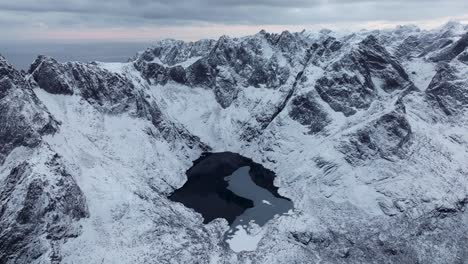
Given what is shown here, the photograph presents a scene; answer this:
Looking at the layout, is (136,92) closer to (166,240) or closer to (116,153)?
(116,153)

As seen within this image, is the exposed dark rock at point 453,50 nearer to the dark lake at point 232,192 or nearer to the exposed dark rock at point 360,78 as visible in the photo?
the exposed dark rock at point 360,78

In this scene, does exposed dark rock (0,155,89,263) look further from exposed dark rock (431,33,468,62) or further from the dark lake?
exposed dark rock (431,33,468,62)

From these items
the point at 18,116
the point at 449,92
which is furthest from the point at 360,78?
the point at 18,116

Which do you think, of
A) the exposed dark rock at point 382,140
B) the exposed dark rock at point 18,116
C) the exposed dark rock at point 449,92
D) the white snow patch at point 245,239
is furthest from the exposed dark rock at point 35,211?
the exposed dark rock at point 449,92

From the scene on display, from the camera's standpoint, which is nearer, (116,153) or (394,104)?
(116,153)

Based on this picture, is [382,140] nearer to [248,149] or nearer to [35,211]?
[248,149]

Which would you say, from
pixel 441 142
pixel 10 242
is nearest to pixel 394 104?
pixel 441 142

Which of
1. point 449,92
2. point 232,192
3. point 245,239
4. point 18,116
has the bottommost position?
point 232,192
